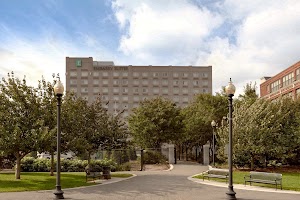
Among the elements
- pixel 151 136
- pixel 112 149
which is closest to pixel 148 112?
pixel 151 136

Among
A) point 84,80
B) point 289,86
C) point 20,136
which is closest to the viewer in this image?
point 20,136

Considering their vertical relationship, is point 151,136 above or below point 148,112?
below

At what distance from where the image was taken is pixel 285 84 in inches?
2643

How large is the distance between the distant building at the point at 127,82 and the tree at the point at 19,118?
340 feet

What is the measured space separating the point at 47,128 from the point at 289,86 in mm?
53260

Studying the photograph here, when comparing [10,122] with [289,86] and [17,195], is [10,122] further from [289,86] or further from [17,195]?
[289,86]

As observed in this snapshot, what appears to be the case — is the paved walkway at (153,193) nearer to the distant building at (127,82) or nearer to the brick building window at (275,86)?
A: the brick building window at (275,86)

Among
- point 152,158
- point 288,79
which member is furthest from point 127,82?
point 152,158

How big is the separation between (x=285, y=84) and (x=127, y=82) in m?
Answer: 68.3

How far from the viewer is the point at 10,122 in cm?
2027

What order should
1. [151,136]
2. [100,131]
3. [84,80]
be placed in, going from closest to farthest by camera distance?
[100,131] → [151,136] → [84,80]

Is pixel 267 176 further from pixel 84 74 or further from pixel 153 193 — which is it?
pixel 84 74

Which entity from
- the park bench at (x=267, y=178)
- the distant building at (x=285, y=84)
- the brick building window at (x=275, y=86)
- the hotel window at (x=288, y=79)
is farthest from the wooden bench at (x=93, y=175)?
the brick building window at (x=275, y=86)

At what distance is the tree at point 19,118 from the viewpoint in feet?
64.3
